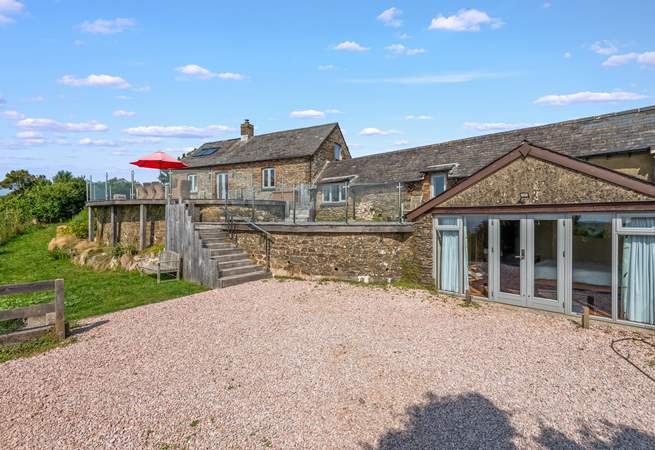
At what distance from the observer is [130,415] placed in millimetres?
4062

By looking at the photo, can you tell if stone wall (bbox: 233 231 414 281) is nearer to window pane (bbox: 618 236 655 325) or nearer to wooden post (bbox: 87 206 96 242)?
window pane (bbox: 618 236 655 325)

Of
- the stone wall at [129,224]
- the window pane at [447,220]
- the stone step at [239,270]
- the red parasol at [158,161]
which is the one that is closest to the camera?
the window pane at [447,220]

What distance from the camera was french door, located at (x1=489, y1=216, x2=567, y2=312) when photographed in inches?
306

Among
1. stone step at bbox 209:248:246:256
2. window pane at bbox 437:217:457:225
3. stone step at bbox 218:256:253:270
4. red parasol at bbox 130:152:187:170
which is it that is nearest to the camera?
window pane at bbox 437:217:457:225

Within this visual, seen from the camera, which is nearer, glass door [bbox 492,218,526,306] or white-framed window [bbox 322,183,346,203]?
glass door [bbox 492,218,526,306]

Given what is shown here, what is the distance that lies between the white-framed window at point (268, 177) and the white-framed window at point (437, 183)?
11.5 metres

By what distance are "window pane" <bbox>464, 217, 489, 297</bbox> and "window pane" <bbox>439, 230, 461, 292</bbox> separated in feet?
1.01

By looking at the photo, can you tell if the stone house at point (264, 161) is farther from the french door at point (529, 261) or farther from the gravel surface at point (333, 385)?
the gravel surface at point (333, 385)

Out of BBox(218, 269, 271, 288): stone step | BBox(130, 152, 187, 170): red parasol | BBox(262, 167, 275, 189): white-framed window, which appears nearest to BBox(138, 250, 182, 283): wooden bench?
BBox(218, 269, 271, 288): stone step

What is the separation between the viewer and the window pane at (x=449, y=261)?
9461 mm

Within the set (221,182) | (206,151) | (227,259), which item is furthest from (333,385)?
(206,151)

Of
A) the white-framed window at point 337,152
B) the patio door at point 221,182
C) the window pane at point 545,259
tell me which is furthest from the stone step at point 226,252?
the white-framed window at point 337,152

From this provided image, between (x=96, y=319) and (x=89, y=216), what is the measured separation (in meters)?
12.5

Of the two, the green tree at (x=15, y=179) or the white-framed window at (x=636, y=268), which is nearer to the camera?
the white-framed window at (x=636, y=268)
